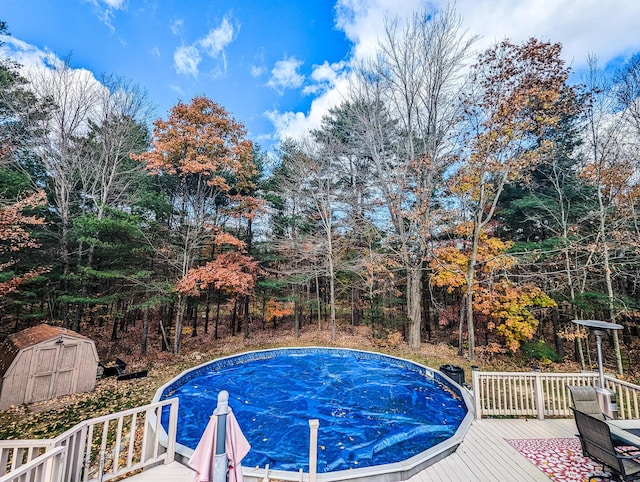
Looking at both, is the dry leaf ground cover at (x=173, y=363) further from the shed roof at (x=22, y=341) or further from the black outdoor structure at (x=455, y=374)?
the shed roof at (x=22, y=341)

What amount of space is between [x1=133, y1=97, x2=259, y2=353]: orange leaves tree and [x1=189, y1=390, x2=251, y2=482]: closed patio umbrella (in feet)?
28.7

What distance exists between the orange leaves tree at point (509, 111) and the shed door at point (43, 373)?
40.2ft

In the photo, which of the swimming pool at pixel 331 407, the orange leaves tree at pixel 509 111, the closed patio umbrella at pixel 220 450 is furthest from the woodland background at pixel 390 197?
the closed patio umbrella at pixel 220 450

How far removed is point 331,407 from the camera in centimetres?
724

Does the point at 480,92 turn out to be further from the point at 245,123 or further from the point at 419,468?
the point at 419,468

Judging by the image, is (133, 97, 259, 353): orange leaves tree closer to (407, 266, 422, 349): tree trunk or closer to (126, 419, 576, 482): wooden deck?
(407, 266, 422, 349): tree trunk

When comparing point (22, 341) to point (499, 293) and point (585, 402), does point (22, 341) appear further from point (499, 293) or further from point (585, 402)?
point (499, 293)

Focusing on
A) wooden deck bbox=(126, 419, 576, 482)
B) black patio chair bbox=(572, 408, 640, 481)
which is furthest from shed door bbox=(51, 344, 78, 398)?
black patio chair bbox=(572, 408, 640, 481)

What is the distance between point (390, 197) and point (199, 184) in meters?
8.51

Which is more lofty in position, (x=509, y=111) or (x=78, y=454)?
(x=509, y=111)

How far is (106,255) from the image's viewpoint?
36.9 feet

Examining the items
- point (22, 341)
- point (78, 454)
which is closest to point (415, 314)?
point (78, 454)

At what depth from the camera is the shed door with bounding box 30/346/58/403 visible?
704 cm

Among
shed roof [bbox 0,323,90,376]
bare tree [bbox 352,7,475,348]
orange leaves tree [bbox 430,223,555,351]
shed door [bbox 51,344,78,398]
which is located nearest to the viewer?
shed roof [bbox 0,323,90,376]
